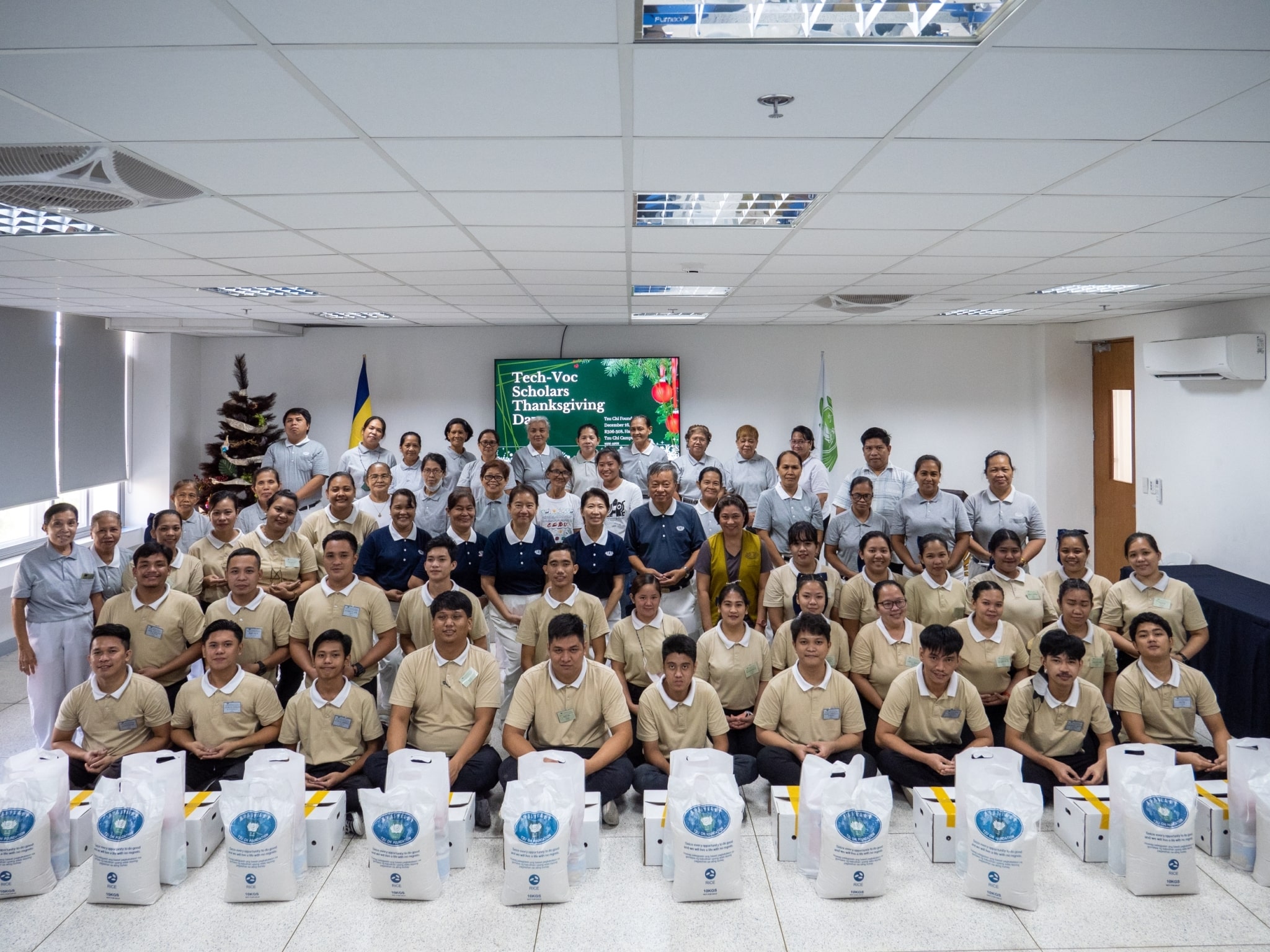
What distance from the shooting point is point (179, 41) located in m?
1.72

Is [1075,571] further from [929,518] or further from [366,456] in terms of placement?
A: [366,456]

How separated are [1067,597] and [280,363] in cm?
768

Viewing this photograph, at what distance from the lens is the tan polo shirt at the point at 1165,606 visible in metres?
4.77

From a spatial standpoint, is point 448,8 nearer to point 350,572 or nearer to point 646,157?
point 646,157

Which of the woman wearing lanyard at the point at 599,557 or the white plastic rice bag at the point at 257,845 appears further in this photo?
the woman wearing lanyard at the point at 599,557

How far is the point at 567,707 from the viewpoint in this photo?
4039mm

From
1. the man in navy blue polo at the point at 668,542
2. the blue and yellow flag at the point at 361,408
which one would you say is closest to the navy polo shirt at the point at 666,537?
the man in navy blue polo at the point at 668,542

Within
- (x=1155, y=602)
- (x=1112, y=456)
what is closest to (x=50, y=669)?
(x=1155, y=602)

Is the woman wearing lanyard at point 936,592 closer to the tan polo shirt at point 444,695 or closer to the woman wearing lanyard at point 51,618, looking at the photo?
the tan polo shirt at point 444,695

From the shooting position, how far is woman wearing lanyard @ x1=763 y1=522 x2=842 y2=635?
16.2 feet

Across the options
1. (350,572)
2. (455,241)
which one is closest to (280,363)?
(350,572)

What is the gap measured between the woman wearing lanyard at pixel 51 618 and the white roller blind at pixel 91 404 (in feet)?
10.8

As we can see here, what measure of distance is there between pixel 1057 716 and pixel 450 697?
2.83 m

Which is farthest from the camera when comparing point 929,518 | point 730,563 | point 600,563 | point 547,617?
point 929,518
